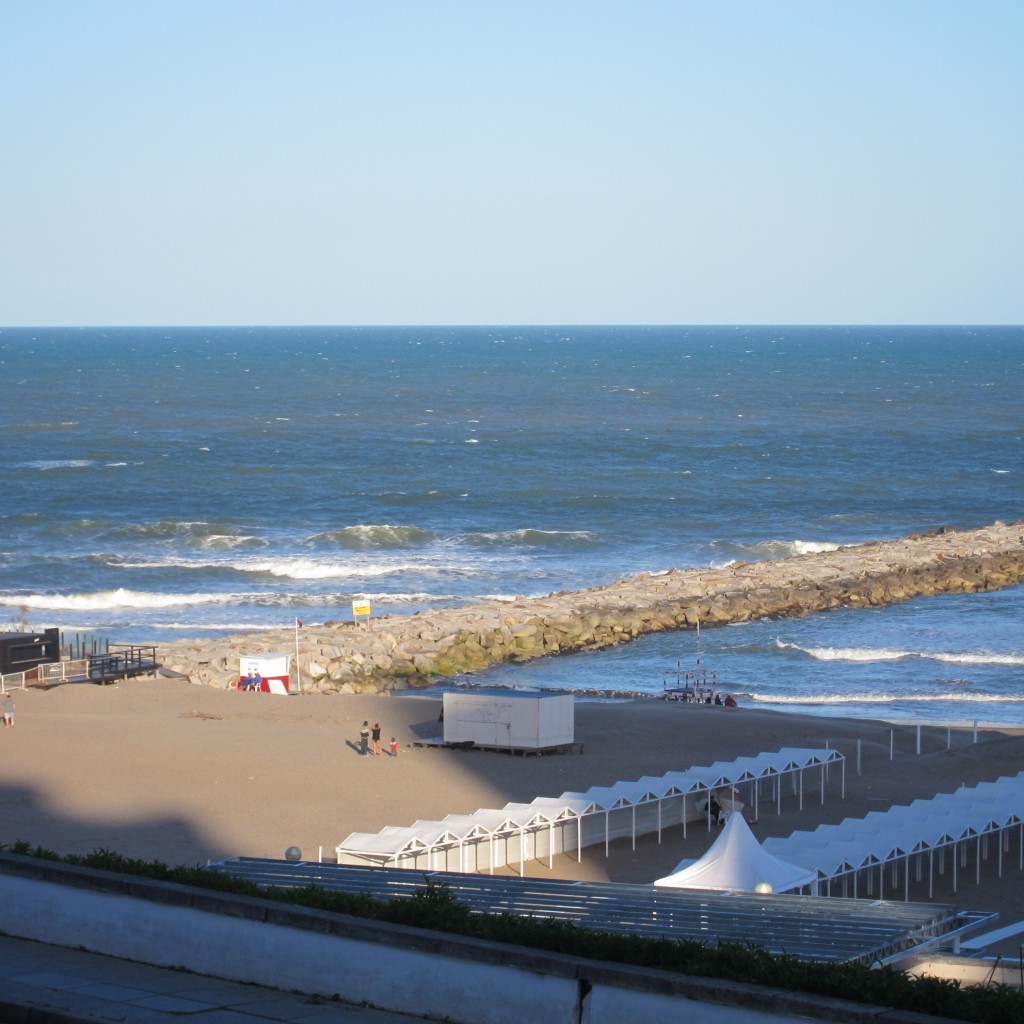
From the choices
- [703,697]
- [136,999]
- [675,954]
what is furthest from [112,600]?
[675,954]

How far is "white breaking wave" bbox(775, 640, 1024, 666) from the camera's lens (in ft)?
124

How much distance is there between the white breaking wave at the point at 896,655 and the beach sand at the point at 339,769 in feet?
26.6

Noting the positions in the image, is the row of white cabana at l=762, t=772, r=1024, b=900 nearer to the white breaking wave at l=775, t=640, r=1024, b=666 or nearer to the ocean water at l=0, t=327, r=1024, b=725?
the ocean water at l=0, t=327, r=1024, b=725

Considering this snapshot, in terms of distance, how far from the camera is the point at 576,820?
2044 cm

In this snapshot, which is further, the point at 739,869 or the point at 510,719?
the point at 510,719

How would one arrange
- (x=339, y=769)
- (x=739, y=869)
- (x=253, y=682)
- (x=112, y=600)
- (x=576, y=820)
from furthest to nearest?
(x=112, y=600)
(x=253, y=682)
(x=339, y=769)
(x=576, y=820)
(x=739, y=869)

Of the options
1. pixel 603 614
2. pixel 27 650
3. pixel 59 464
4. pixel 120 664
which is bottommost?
pixel 120 664

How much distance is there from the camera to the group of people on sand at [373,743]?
25719mm

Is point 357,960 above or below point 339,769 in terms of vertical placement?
above

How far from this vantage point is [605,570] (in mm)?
53281

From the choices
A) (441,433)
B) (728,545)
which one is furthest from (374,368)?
(728,545)

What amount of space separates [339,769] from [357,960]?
53.6 ft

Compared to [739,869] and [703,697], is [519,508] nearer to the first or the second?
[703,697]

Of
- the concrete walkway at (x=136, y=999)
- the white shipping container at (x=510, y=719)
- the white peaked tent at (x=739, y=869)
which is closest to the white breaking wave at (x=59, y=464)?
the white shipping container at (x=510, y=719)
